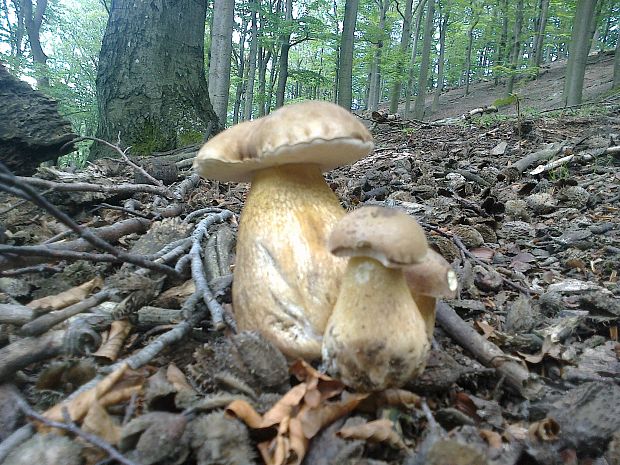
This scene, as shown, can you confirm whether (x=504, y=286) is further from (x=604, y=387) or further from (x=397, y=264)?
(x=397, y=264)

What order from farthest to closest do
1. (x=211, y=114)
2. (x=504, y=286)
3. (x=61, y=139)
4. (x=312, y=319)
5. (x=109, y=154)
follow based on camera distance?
1. (x=211, y=114)
2. (x=109, y=154)
3. (x=61, y=139)
4. (x=504, y=286)
5. (x=312, y=319)

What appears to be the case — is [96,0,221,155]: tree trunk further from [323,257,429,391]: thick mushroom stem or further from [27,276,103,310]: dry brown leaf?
[323,257,429,391]: thick mushroom stem

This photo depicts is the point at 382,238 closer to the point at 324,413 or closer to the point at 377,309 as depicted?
the point at 377,309

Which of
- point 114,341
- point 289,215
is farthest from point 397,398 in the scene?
point 114,341

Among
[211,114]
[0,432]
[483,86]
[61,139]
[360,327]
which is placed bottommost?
[0,432]

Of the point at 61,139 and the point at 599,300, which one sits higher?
the point at 61,139

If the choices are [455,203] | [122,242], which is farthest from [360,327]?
[455,203]

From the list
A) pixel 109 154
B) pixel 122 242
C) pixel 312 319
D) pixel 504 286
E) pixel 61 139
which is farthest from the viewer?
pixel 109 154
